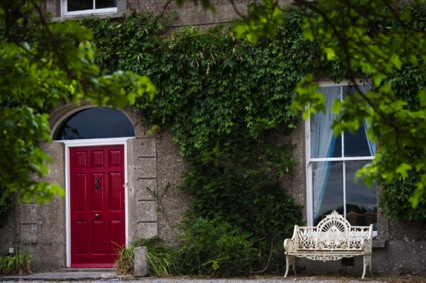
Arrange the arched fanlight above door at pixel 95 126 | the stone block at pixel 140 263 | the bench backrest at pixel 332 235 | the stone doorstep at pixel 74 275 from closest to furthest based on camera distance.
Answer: the bench backrest at pixel 332 235, the stone block at pixel 140 263, the stone doorstep at pixel 74 275, the arched fanlight above door at pixel 95 126

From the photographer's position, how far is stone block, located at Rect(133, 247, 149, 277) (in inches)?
504

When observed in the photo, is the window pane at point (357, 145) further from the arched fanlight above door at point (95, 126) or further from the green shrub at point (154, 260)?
the arched fanlight above door at point (95, 126)

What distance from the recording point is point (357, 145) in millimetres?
13203

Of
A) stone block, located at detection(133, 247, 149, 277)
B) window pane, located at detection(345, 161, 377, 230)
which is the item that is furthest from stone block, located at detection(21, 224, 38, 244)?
window pane, located at detection(345, 161, 377, 230)

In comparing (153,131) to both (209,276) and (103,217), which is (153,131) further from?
(209,276)

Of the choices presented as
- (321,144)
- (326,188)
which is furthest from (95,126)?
(326,188)

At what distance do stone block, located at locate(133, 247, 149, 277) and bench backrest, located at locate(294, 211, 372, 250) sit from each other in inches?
90.7

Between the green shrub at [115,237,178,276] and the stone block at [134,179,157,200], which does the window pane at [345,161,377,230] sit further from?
the stone block at [134,179,157,200]

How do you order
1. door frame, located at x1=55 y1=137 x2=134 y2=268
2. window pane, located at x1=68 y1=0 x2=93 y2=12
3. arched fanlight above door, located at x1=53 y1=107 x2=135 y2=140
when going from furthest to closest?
1. window pane, located at x1=68 y1=0 x2=93 y2=12
2. arched fanlight above door, located at x1=53 y1=107 x2=135 y2=140
3. door frame, located at x1=55 y1=137 x2=134 y2=268

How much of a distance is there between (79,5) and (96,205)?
3478 millimetres

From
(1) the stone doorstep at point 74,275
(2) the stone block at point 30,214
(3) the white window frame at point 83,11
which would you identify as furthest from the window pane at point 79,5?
(1) the stone doorstep at point 74,275

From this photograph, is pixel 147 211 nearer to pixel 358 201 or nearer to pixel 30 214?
pixel 30 214

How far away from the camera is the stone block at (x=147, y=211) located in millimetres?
13828

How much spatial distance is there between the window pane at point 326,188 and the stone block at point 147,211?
102 inches
